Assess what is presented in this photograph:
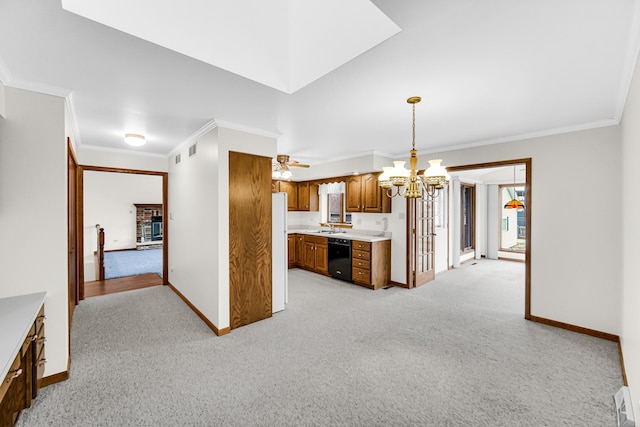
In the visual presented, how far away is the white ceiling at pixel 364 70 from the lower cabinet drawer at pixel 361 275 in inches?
104

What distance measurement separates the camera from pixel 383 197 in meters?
5.18

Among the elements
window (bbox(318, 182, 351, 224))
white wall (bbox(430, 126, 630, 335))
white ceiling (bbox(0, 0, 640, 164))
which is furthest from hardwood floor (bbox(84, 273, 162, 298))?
white wall (bbox(430, 126, 630, 335))

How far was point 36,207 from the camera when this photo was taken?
7.30 ft

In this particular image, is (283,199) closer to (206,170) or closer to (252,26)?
(206,170)

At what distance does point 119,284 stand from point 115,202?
18.4 feet

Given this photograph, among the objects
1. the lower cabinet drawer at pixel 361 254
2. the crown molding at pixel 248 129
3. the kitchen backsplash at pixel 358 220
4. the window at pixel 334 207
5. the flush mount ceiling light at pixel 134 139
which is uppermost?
the crown molding at pixel 248 129

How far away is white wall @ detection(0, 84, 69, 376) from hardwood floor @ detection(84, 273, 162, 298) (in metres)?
2.74

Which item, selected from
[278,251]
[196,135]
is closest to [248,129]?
[196,135]

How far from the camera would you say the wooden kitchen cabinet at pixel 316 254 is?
5.79 m

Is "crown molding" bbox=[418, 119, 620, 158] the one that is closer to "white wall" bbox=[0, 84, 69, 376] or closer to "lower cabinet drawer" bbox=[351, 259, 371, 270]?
"lower cabinet drawer" bbox=[351, 259, 371, 270]

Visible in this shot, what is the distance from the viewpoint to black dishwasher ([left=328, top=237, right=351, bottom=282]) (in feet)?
17.3

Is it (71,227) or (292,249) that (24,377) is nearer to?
(71,227)

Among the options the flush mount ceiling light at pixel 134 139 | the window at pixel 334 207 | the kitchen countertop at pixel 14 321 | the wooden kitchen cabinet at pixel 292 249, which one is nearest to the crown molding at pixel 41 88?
the flush mount ceiling light at pixel 134 139

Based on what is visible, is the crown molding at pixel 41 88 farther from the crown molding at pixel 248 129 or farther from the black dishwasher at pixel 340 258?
the black dishwasher at pixel 340 258
